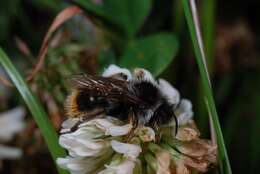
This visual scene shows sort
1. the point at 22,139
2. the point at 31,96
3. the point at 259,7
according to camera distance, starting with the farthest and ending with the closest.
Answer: the point at 259,7, the point at 22,139, the point at 31,96

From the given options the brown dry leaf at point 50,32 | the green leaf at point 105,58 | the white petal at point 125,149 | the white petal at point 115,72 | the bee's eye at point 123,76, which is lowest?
the white petal at point 125,149

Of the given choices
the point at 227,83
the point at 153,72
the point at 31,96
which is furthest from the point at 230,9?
the point at 31,96

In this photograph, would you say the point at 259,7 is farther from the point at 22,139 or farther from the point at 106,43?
the point at 22,139

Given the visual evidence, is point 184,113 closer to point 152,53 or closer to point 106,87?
point 106,87

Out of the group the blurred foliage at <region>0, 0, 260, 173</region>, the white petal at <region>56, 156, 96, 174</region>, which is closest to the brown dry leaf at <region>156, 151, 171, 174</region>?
the white petal at <region>56, 156, 96, 174</region>

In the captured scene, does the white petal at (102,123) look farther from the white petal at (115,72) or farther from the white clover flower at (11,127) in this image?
the white clover flower at (11,127)

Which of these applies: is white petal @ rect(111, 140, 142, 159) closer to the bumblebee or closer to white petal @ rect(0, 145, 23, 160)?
the bumblebee

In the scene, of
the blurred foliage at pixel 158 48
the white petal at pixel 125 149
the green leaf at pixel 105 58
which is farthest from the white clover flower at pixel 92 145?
the green leaf at pixel 105 58
